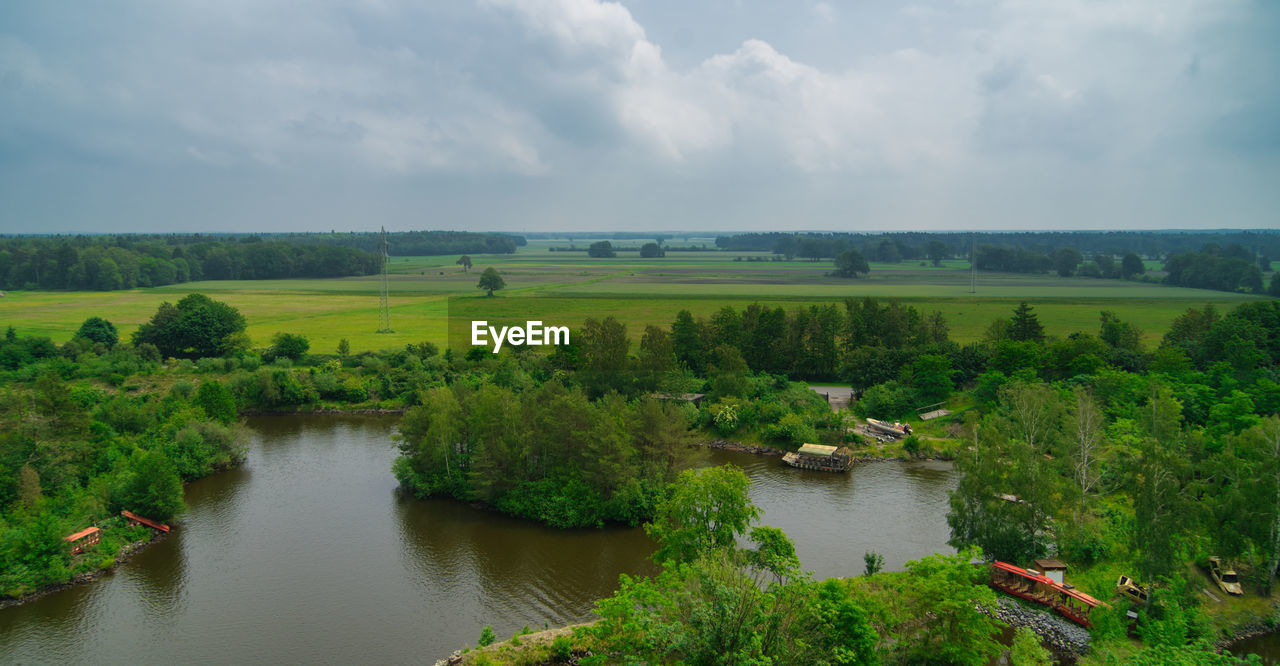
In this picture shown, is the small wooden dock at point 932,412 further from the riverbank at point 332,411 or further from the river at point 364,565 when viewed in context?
the riverbank at point 332,411

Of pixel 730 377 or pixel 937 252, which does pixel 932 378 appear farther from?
pixel 937 252

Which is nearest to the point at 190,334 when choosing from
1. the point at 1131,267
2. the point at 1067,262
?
the point at 1067,262

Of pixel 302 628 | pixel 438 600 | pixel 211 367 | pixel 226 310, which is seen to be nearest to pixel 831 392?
pixel 438 600

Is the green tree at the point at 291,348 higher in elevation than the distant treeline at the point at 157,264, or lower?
lower

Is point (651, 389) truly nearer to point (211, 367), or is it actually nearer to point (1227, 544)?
point (1227, 544)

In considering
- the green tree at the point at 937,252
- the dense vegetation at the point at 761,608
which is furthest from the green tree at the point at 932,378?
the green tree at the point at 937,252

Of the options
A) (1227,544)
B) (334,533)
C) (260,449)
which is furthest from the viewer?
(260,449)
